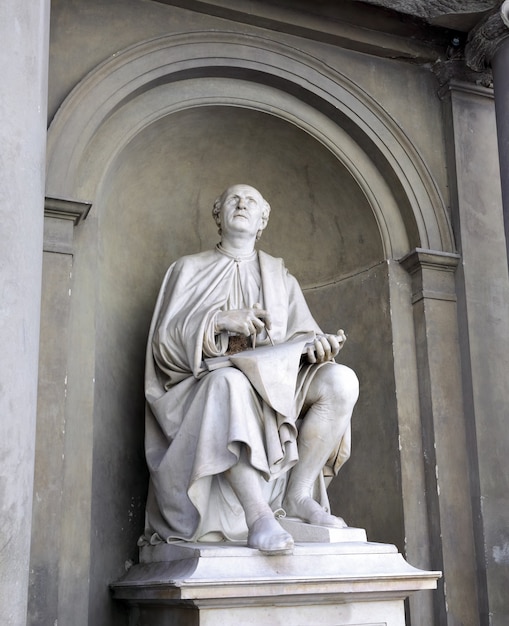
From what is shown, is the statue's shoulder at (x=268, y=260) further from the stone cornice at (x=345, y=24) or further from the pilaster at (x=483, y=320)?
the stone cornice at (x=345, y=24)

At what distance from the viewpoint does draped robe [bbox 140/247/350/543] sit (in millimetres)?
4902

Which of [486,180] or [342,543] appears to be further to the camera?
[486,180]

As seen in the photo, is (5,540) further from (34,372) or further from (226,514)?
(226,514)

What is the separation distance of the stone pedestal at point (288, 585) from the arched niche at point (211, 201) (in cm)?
111

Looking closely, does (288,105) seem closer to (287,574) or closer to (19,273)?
(19,273)

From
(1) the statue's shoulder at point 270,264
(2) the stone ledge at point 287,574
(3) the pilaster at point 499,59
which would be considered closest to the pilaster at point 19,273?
(2) the stone ledge at point 287,574

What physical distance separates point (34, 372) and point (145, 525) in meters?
1.80

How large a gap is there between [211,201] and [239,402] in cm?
245

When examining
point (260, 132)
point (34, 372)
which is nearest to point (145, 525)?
point (34, 372)

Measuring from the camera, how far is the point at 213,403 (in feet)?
16.3

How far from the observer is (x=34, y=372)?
403 centimetres

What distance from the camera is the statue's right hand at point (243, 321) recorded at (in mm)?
5340

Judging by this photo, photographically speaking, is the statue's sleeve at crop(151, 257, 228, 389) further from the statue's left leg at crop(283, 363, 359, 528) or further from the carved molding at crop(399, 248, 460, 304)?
the carved molding at crop(399, 248, 460, 304)

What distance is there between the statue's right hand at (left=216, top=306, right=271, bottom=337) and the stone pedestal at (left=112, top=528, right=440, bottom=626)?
1150 millimetres
